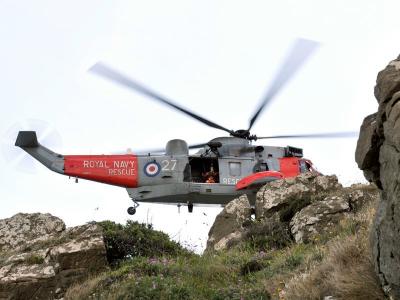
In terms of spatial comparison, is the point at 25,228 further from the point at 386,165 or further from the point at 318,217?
the point at 386,165

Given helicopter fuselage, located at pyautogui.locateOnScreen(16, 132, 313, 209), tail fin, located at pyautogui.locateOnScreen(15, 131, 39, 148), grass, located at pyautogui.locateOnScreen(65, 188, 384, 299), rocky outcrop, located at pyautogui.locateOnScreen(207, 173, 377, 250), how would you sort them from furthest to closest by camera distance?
1. tail fin, located at pyautogui.locateOnScreen(15, 131, 39, 148)
2. helicopter fuselage, located at pyautogui.locateOnScreen(16, 132, 313, 209)
3. rocky outcrop, located at pyautogui.locateOnScreen(207, 173, 377, 250)
4. grass, located at pyautogui.locateOnScreen(65, 188, 384, 299)

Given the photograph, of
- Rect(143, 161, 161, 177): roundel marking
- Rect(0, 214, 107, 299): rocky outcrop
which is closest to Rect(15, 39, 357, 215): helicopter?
Rect(143, 161, 161, 177): roundel marking

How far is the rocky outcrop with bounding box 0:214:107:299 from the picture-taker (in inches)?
332

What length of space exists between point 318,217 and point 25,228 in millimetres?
6222

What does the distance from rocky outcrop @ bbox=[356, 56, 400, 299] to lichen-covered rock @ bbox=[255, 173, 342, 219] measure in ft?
20.9

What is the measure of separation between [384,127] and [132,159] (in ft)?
45.1

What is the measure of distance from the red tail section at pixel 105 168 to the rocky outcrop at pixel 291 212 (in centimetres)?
581

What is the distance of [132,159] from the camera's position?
18125 millimetres

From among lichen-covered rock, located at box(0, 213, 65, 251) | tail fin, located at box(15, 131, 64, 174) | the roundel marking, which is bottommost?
lichen-covered rock, located at box(0, 213, 65, 251)

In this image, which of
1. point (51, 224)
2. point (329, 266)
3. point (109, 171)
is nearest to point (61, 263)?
point (51, 224)

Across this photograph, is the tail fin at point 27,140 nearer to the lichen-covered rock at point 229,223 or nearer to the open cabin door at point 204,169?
the open cabin door at point 204,169

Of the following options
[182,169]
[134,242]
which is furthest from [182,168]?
[134,242]

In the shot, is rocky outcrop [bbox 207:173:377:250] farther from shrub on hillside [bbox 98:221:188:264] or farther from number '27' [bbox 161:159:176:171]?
number '27' [bbox 161:159:176:171]

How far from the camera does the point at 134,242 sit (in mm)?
10016
